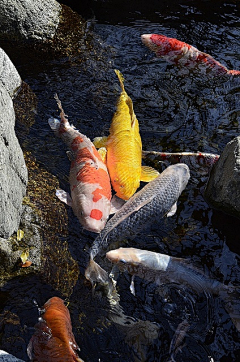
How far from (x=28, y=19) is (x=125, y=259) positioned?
4.95 meters

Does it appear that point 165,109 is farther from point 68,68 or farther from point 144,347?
point 144,347

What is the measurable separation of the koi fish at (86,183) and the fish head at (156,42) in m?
2.47

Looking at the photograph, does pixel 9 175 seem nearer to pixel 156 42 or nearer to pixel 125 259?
pixel 125 259

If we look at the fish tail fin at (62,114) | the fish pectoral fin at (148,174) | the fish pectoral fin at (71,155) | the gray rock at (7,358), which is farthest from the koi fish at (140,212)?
the fish tail fin at (62,114)

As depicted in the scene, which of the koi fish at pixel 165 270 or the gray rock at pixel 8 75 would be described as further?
the gray rock at pixel 8 75

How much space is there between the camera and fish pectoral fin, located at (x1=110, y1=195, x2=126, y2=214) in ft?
19.4

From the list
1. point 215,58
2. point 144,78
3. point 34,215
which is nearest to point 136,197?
point 34,215

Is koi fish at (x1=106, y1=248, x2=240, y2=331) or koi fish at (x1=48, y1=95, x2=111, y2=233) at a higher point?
koi fish at (x1=48, y1=95, x2=111, y2=233)

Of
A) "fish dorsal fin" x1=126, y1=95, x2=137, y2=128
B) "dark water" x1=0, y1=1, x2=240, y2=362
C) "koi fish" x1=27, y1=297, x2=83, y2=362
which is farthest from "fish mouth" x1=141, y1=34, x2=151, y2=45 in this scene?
"koi fish" x1=27, y1=297, x2=83, y2=362

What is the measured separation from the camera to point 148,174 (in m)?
6.28

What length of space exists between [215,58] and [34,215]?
181 inches

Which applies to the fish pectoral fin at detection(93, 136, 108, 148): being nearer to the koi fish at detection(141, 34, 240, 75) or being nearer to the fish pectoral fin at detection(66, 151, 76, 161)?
the fish pectoral fin at detection(66, 151, 76, 161)

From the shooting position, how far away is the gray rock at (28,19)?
26.3 feet

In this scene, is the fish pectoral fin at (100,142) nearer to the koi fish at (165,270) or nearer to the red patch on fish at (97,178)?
the red patch on fish at (97,178)
